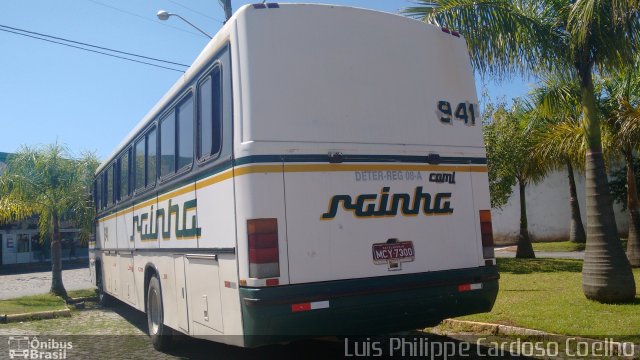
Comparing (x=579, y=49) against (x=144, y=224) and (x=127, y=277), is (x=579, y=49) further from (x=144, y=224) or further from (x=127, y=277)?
(x=127, y=277)

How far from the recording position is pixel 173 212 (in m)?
7.14

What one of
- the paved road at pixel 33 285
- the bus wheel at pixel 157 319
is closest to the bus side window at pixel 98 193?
the paved road at pixel 33 285

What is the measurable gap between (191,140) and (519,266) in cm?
1205

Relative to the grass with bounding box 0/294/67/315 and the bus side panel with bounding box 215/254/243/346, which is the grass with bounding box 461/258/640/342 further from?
the grass with bounding box 0/294/67/315

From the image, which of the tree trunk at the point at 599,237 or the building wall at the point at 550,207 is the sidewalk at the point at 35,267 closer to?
the building wall at the point at 550,207

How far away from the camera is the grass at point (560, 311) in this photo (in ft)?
23.9

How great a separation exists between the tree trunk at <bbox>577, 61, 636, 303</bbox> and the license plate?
4443 millimetres

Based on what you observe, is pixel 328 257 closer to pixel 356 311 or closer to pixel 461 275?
pixel 356 311

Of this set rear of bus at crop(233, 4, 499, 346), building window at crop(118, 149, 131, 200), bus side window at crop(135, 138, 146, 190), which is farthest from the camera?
building window at crop(118, 149, 131, 200)

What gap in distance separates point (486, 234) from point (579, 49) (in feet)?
14.5

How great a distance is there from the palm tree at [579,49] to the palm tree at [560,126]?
591 millimetres

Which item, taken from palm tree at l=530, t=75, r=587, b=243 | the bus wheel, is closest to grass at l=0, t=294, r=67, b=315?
the bus wheel

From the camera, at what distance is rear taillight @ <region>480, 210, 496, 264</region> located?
630cm

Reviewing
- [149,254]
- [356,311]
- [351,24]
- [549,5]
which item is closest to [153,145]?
[149,254]
